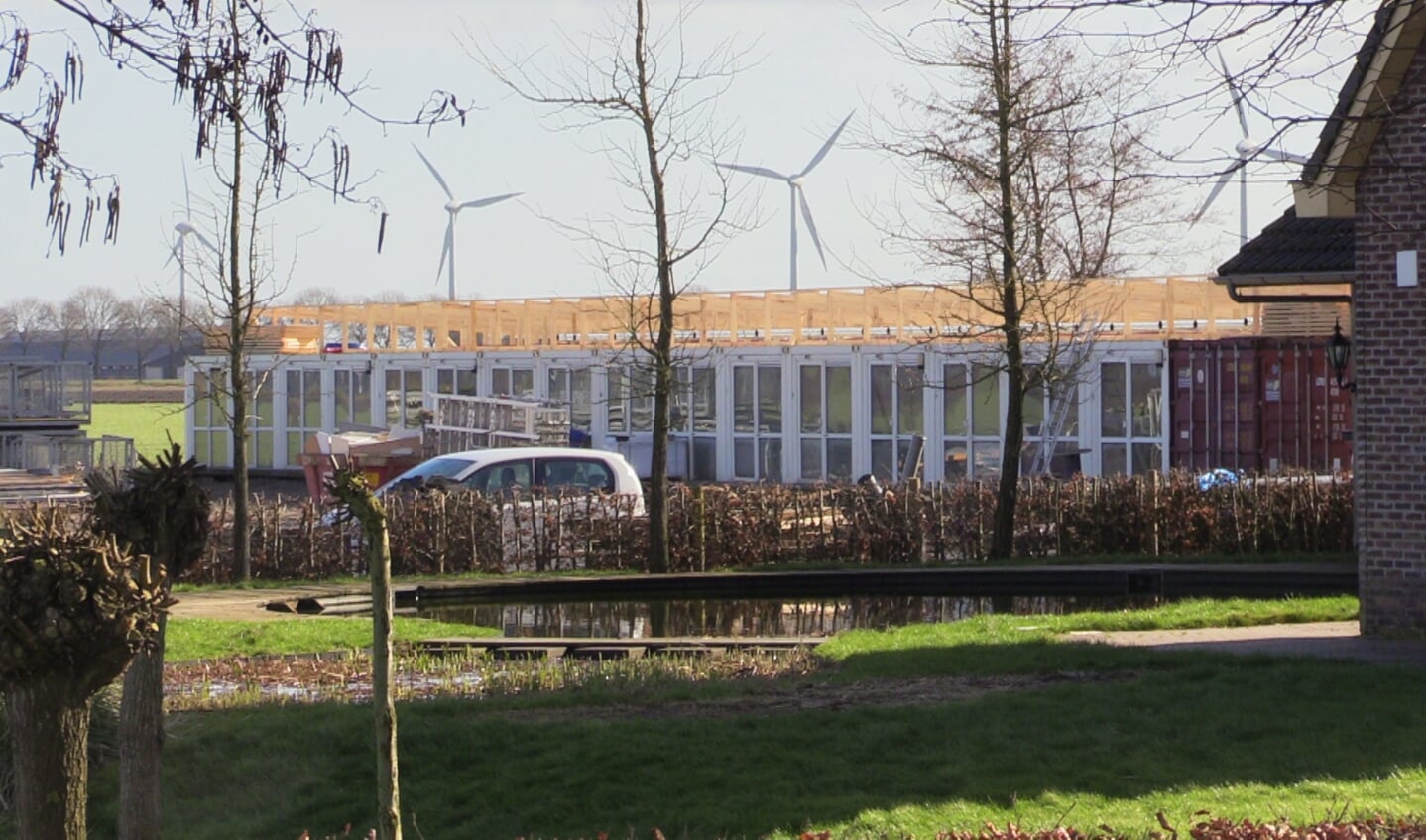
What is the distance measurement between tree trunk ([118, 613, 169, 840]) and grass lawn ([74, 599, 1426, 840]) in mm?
1549

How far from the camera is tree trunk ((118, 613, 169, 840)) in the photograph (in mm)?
6676

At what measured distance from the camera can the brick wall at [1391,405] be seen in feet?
42.4

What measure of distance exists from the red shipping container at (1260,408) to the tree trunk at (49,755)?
83.5 feet

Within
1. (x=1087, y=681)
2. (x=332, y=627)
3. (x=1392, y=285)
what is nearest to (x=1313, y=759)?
(x=1087, y=681)

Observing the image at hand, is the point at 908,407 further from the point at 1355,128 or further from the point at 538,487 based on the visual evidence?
the point at 1355,128

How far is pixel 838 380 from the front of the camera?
35938mm

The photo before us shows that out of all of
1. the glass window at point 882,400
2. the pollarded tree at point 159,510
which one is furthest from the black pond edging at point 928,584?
the glass window at point 882,400

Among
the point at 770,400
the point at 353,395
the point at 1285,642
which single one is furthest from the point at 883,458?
the point at 1285,642

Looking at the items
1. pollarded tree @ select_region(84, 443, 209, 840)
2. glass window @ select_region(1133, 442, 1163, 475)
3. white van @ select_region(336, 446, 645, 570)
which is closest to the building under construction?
glass window @ select_region(1133, 442, 1163, 475)

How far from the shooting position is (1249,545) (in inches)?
845

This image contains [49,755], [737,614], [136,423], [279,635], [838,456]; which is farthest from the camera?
[136,423]

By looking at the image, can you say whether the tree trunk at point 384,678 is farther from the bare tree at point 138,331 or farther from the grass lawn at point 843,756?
the bare tree at point 138,331

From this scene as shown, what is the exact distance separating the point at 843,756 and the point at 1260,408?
22.0 meters

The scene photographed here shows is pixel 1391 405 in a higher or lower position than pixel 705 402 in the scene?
lower
